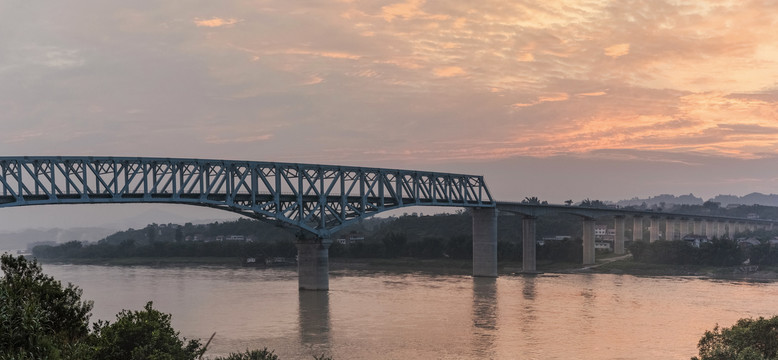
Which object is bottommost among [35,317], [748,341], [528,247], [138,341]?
[748,341]

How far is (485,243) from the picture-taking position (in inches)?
4486

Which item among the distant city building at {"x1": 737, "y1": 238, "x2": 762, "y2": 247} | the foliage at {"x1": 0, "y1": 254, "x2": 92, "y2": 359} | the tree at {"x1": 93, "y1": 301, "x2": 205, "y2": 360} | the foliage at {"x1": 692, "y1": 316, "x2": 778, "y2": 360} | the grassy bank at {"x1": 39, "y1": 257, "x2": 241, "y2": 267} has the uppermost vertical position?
the foliage at {"x1": 0, "y1": 254, "x2": 92, "y2": 359}

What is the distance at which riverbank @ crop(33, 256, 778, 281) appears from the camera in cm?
11300

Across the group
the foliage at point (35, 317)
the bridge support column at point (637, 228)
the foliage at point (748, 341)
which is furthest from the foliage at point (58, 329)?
the bridge support column at point (637, 228)

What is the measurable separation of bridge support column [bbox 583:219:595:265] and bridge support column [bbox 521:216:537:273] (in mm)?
13070

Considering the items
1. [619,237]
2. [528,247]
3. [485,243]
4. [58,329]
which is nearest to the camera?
[58,329]

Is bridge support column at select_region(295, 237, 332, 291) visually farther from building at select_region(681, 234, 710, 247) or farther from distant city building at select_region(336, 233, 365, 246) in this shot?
distant city building at select_region(336, 233, 365, 246)

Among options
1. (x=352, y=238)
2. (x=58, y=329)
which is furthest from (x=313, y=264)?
(x=352, y=238)

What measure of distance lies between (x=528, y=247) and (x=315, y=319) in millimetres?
65450

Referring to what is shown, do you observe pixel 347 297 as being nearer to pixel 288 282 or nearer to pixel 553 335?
pixel 288 282

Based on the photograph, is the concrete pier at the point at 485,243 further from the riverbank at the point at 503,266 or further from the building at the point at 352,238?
the building at the point at 352,238

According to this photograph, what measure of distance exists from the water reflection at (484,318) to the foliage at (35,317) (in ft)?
84.2

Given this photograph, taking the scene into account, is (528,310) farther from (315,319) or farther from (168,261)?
(168,261)

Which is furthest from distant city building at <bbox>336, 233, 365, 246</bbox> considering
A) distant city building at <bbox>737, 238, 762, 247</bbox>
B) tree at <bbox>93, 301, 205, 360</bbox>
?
tree at <bbox>93, 301, 205, 360</bbox>
